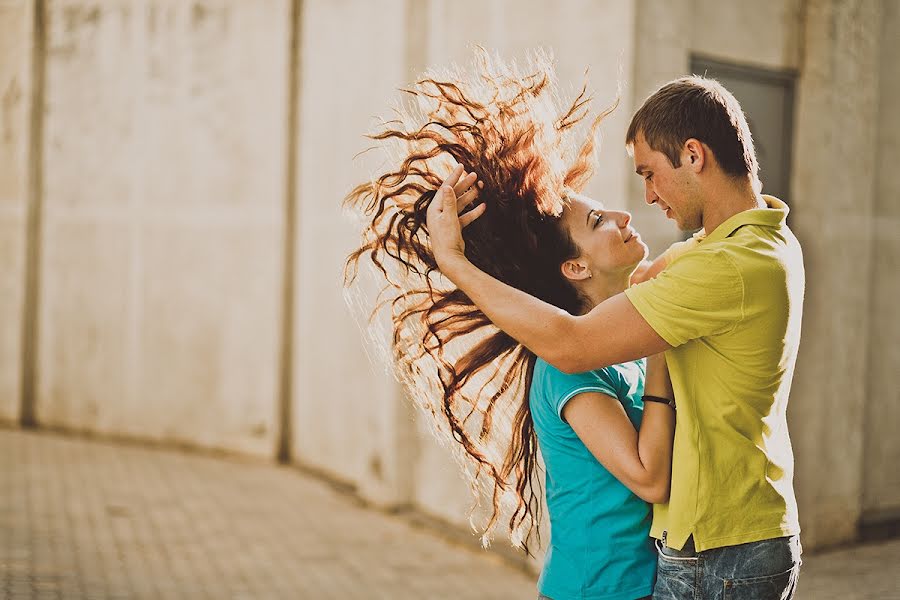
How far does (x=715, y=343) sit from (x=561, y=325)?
1.06 feet

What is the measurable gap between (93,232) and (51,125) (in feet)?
3.68

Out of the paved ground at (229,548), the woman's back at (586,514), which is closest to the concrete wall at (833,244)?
the paved ground at (229,548)

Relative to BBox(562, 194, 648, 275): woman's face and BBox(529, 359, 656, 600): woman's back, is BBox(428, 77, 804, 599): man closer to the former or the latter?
BBox(529, 359, 656, 600): woman's back

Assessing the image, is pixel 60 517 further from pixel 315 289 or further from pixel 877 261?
pixel 877 261

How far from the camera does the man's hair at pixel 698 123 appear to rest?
8.09ft

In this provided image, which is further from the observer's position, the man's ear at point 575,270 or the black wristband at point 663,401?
the man's ear at point 575,270

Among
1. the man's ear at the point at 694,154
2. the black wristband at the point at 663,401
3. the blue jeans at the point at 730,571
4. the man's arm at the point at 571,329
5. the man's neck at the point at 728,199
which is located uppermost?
the man's ear at the point at 694,154

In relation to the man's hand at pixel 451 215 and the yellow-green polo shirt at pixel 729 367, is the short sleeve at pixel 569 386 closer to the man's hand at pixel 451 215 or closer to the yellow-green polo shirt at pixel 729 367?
the yellow-green polo shirt at pixel 729 367

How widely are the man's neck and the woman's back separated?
1.53 ft

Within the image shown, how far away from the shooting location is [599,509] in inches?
→ 103

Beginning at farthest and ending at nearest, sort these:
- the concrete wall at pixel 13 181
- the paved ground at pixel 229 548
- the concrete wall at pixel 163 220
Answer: the concrete wall at pixel 13 181 → the concrete wall at pixel 163 220 → the paved ground at pixel 229 548

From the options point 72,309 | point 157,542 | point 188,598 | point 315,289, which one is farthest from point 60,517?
point 72,309

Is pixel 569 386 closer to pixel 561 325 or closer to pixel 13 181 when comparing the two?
pixel 561 325

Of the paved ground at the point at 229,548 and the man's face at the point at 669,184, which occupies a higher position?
the man's face at the point at 669,184
